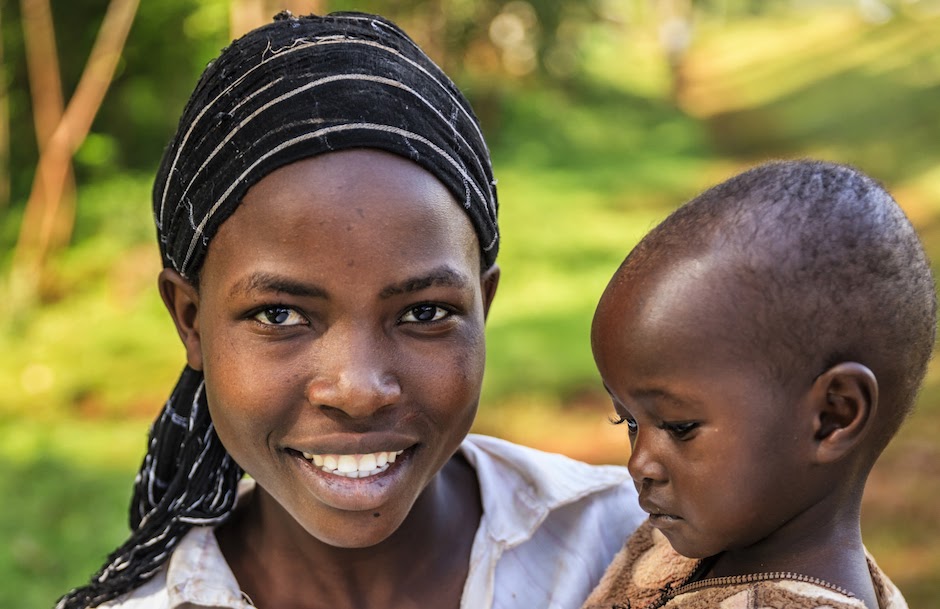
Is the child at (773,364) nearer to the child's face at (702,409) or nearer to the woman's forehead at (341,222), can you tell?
the child's face at (702,409)

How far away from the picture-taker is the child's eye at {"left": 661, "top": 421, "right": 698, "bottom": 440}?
1.76 meters

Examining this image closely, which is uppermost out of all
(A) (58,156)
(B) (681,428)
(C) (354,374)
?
(A) (58,156)

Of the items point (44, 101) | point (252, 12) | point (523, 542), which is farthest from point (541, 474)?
point (44, 101)

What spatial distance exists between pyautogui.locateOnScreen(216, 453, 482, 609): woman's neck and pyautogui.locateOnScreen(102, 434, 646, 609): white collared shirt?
0.24 feet

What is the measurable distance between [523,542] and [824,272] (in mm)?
933

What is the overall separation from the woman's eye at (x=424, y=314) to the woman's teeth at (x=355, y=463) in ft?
0.78

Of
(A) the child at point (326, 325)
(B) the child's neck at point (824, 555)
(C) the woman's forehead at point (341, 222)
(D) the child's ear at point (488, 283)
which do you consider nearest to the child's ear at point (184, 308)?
(A) the child at point (326, 325)

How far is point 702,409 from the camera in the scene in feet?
5.65

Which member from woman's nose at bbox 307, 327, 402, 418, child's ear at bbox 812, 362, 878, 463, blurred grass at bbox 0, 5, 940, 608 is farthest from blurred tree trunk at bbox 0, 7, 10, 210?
child's ear at bbox 812, 362, 878, 463

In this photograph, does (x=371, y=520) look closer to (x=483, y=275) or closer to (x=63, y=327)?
(x=483, y=275)

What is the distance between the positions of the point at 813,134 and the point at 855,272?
8713 millimetres

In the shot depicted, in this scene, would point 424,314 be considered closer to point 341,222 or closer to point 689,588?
point 341,222

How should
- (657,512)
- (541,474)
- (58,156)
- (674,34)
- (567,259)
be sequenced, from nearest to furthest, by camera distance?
(657,512) → (541,474) → (58,156) → (567,259) → (674,34)

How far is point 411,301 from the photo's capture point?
6.17 ft
